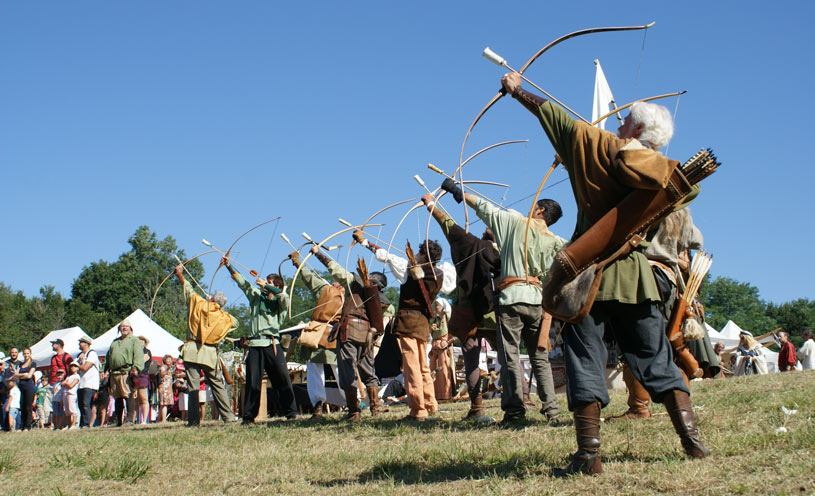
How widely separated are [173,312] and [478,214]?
57031 mm

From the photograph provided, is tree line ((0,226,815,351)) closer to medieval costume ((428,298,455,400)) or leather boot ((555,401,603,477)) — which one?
medieval costume ((428,298,455,400))

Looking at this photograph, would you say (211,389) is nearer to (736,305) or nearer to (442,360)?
(442,360)

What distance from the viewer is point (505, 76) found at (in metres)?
3.48

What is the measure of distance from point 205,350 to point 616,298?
259 inches

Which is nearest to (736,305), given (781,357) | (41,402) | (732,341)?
(732,341)

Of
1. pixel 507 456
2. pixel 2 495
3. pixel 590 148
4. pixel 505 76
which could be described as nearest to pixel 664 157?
pixel 590 148

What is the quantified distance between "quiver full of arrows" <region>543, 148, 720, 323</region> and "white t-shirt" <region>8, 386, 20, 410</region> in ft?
42.2

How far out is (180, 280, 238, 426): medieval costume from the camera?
847cm

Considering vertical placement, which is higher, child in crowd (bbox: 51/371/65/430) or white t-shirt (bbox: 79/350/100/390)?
white t-shirt (bbox: 79/350/100/390)

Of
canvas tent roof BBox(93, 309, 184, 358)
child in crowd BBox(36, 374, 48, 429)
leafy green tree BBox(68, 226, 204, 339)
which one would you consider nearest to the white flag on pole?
child in crowd BBox(36, 374, 48, 429)

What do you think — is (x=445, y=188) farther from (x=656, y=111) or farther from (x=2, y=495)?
(x=2, y=495)

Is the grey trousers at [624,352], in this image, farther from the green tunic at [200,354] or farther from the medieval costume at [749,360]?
the medieval costume at [749,360]

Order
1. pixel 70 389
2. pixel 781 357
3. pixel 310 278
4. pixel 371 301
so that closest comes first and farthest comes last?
1. pixel 371 301
2. pixel 310 278
3. pixel 70 389
4. pixel 781 357

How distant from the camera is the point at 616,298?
304 centimetres
